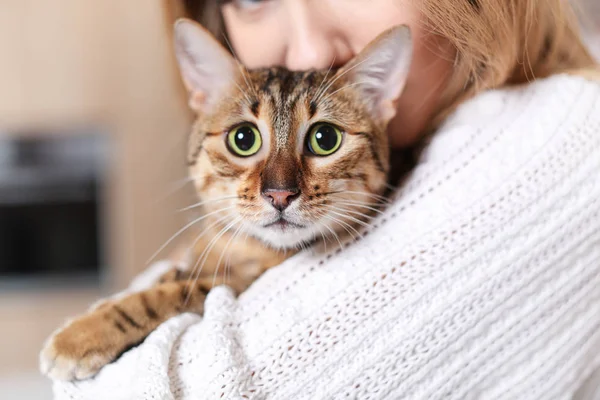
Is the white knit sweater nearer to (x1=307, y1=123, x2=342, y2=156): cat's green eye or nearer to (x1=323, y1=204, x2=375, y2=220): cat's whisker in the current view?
(x1=323, y1=204, x2=375, y2=220): cat's whisker

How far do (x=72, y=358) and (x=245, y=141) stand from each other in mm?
434

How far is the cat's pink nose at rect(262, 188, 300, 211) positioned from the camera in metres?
0.80

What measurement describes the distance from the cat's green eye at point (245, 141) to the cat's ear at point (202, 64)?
0.38 ft

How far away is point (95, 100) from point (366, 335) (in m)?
2.68

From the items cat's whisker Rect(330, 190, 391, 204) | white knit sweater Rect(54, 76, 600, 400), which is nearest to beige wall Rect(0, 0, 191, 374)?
cat's whisker Rect(330, 190, 391, 204)

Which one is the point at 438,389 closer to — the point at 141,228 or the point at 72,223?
the point at 141,228

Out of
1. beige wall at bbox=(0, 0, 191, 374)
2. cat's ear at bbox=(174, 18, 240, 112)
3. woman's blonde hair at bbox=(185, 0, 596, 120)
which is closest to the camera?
woman's blonde hair at bbox=(185, 0, 596, 120)

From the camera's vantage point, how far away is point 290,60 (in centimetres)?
102

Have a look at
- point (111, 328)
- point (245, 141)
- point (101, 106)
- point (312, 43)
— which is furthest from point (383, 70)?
point (101, 106)

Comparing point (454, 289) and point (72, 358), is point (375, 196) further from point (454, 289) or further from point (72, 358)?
point (72, 358)

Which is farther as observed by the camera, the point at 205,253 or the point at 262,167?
the point at 205,253

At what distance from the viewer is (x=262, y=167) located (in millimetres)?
854

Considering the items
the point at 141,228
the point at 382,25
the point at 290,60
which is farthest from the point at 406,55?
the point at 141,228

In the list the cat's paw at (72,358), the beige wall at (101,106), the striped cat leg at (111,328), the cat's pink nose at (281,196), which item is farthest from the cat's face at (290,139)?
the beige wall at (101,106)
